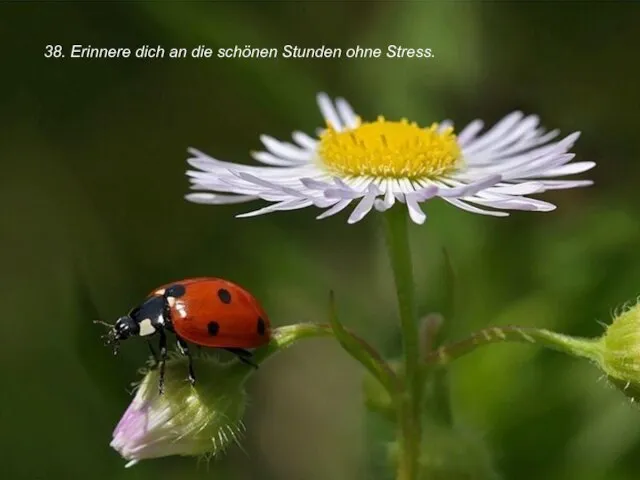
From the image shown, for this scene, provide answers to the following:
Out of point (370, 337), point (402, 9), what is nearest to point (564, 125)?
point (402, 9)

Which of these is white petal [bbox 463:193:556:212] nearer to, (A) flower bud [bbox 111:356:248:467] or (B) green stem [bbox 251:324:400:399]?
(B) green stem [bbox 251:324:400:399]

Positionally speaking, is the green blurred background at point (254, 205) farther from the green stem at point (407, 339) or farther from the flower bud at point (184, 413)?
the flower bud at point (184, 413)

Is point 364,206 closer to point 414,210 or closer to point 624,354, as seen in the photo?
point 414,210

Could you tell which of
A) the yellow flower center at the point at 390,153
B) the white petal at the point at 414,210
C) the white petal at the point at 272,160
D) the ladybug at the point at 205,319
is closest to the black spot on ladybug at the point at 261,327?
the ladybug at the point at 205,319

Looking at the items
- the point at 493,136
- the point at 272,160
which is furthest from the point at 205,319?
the point at 493,136

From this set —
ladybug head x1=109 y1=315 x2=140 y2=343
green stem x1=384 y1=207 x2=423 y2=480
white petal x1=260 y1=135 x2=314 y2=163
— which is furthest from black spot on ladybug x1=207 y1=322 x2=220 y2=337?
white petal x1=260 y1=135 x2=314 y2=163

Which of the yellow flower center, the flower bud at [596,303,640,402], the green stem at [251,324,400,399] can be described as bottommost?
the flower bud at [596,303,640,402]
